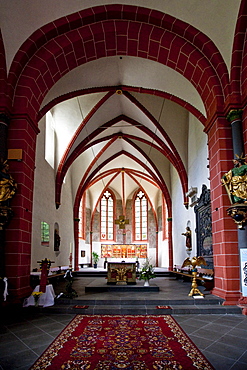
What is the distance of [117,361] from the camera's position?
145 inches

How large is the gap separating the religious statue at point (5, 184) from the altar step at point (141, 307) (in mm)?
2418

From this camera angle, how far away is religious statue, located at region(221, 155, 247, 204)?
6086mm

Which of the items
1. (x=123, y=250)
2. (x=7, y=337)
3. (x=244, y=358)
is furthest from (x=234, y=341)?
(x=123, y=250)

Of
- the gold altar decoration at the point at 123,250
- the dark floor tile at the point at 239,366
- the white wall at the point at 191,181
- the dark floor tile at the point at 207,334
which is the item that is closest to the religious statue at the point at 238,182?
the dark floor tile at the point at 207,334

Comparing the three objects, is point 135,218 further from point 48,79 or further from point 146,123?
point 48,79

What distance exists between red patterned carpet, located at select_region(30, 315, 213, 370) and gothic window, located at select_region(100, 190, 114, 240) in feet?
59.1

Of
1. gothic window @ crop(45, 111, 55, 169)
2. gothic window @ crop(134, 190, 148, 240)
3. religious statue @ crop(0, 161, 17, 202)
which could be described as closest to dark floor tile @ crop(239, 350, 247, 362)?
religious statue @ crop(0, 161, 17, 202)

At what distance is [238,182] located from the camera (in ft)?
20.1

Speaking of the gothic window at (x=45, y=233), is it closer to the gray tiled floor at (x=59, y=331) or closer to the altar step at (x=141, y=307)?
the altar step at (x=141, y=307)

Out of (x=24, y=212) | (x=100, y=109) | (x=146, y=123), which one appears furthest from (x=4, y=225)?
(x=146, y=123)

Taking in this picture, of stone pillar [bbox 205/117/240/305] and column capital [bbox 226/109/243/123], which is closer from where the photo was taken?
stone pillar [bbox 205/117/240/305]

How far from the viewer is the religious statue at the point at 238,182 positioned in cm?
609

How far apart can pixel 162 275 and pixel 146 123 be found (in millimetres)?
7145

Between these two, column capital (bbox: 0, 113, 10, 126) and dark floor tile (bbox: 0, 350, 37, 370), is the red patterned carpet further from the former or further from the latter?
column capital (bbox: 0, 113, 10, 126)
